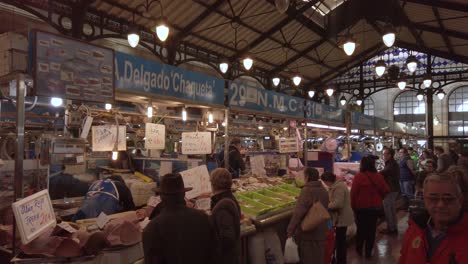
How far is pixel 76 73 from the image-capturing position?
3.58 meters

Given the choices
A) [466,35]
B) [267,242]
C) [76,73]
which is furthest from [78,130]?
[466,35]

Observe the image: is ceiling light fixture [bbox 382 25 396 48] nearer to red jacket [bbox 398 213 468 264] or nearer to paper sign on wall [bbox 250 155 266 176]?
paper sign on wall [bbox 250 155 266 176]

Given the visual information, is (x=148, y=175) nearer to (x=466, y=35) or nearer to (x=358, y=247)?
(x=358, y=247)

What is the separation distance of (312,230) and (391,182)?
4.22 m

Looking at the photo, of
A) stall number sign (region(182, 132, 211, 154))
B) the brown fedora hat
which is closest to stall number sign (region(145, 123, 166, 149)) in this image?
stall number sign (region(182, 132, 211, 154))

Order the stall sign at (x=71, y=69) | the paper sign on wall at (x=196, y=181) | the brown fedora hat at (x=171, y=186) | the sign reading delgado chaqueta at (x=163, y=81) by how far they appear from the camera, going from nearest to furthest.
→ the brown fedora hat at (x=171, y=186)
the stall sign at (x=71, y=69)
the sign reading delgado chaqueta at (x=163, y=81)
the paper sign on wall at (x=196, y=181)

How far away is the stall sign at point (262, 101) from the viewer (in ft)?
19.4

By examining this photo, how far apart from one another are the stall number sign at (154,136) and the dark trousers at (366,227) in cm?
353

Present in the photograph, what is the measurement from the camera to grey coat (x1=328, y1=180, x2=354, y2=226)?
6043 millimetres

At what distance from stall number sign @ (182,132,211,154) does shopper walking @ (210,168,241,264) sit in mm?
2258

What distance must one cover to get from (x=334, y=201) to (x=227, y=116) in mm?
2079

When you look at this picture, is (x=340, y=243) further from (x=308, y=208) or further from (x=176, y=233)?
(x=176, y=233)

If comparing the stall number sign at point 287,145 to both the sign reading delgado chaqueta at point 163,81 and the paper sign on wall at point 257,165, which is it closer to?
the paper sign on wall at point 257,165

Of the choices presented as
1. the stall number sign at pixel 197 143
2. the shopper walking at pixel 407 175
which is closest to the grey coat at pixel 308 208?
the stall number sign at pixel 197 143
